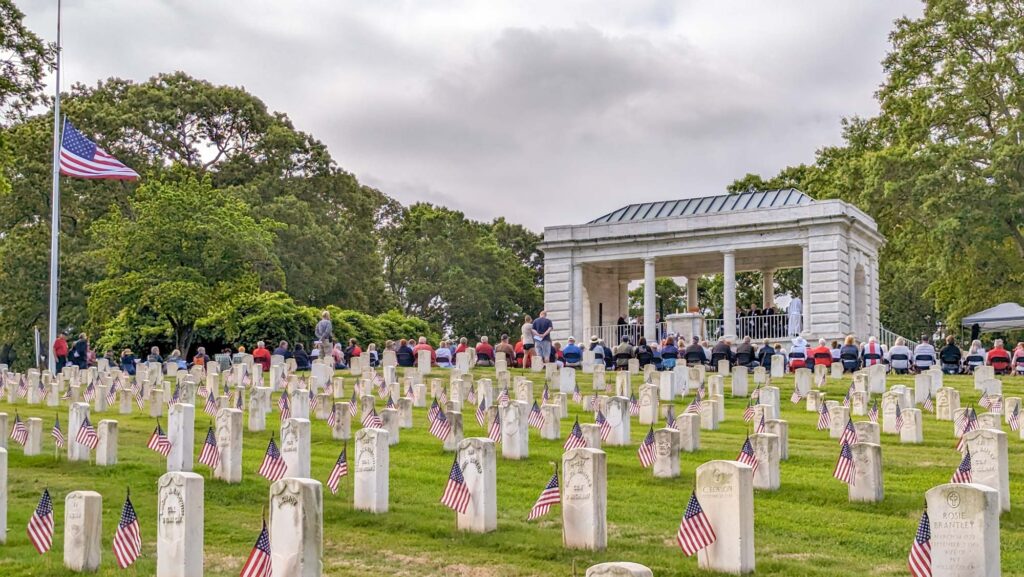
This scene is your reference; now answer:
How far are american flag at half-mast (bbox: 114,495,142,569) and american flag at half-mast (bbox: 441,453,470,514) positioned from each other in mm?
2707

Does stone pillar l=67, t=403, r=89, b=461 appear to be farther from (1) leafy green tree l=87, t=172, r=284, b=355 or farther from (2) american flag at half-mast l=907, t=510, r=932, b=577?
(1) leafy green tree l=87, t=172, r=284, b=355

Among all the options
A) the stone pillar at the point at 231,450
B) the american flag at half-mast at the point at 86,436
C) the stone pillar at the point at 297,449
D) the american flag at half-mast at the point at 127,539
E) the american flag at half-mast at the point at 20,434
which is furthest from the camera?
the american flag at half-mast at the point at 20,434

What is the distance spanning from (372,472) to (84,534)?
114 inches

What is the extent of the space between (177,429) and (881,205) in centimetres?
3322

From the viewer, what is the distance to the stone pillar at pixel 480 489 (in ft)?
35.0

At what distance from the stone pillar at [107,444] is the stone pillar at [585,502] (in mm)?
6540

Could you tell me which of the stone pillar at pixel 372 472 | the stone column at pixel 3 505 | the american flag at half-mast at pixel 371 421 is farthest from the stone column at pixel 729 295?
the stone column at pixel 3 505

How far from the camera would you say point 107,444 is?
14305 mm

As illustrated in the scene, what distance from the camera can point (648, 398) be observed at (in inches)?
721

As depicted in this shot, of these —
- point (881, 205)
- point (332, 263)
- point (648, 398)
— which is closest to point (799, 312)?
point (881, 205)

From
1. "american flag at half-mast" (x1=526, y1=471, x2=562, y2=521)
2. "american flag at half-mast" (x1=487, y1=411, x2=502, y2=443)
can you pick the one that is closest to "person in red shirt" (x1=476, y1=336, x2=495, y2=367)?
"american flag at half-mast" (x1=487, y1=411, x2=502, y2=443)

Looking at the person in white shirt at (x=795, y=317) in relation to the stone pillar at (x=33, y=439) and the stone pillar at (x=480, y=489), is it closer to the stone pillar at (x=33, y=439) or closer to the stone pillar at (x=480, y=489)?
the stone pillar at (x=33, y=439)

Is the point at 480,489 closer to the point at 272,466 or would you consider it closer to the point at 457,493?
the point at 457,493

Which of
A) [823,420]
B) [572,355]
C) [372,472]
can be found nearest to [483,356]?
[572,355]
